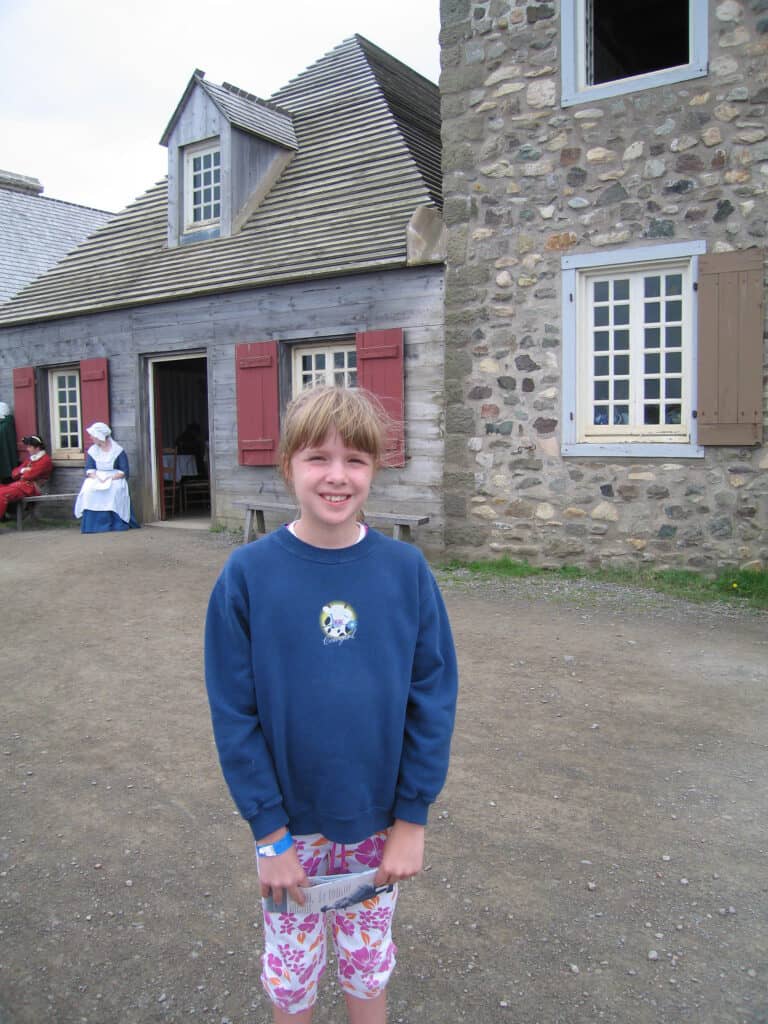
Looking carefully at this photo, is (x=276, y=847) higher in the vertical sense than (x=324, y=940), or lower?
higher

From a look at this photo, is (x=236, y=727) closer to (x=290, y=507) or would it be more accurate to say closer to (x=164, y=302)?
(x=290, y=507)

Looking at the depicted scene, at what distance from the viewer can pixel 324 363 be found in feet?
32.3

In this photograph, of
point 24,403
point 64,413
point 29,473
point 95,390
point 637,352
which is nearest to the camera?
point 637,352

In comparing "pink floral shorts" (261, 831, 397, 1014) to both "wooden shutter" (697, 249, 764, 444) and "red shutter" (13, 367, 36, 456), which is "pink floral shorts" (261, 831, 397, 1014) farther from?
"red shutter" (13, 367, 36, 456)

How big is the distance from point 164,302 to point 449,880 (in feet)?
31.2

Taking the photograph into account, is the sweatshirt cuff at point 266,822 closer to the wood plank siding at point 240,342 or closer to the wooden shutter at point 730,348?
the wooden shutter at point 730,348

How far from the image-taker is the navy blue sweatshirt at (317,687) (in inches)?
66.6

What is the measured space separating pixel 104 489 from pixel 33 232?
478 inches

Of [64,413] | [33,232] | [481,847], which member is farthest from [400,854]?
[33,232]

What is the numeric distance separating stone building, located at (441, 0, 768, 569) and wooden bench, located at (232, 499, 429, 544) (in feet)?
1.33

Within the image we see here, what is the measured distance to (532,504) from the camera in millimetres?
8016

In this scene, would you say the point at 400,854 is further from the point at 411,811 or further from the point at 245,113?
the point at 245,113

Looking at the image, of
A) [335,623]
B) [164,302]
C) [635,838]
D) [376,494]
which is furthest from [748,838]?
[164,302]

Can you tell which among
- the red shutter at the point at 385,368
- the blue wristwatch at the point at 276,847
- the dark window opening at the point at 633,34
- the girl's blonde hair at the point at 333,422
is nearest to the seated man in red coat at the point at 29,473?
the red shutter at the point at 385,368
